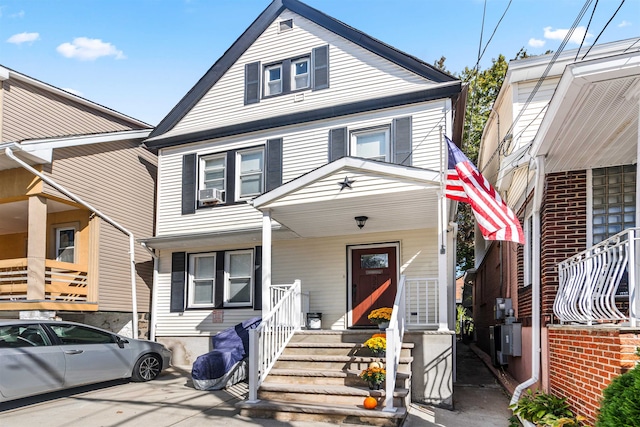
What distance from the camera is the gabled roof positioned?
35.6 feet

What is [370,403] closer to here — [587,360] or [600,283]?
[587,360]

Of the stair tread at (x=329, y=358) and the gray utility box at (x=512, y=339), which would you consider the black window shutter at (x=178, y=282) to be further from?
the gray utility box at (x=512, y=339)

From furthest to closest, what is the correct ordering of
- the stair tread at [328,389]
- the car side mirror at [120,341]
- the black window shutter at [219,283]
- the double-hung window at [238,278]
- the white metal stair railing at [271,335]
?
the black window shutter at [219,283], the double-hung window at [238,278], the car side mirror at [120,341], the white metal stair railing at [271,335], the stair tread at [328,389]

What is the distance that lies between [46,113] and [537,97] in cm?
1109

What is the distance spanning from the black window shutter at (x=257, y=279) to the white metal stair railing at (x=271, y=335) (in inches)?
68.4

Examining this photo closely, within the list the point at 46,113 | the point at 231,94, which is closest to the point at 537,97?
the point at 231,94

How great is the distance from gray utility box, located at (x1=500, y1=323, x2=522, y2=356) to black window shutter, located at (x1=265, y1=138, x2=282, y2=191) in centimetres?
571

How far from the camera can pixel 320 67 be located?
39.1 ft

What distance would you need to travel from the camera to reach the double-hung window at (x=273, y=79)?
1248 cm

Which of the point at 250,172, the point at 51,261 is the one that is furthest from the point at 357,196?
the point at 51,261

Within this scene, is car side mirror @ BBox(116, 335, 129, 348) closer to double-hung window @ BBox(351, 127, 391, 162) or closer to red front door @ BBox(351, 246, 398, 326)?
red front door @ BBox(351, 246, 398, 326)

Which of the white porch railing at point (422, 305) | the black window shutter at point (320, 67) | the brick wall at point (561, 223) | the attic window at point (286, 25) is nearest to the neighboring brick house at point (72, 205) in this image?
the attic window at point (286, 25)

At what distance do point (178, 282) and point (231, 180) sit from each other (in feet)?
9.21

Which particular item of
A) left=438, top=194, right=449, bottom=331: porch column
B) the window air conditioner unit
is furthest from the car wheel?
left=438, top=194, right=449, bottom=331: porch column
